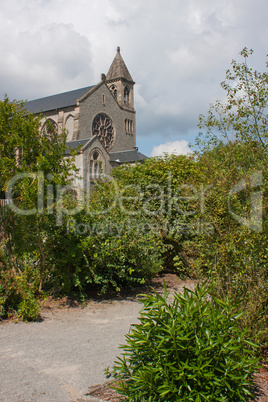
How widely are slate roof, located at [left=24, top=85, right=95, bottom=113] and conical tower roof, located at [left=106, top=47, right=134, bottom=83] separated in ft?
25.5

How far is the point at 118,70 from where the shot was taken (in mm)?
55688

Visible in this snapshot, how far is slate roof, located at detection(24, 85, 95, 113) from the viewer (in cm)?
4791

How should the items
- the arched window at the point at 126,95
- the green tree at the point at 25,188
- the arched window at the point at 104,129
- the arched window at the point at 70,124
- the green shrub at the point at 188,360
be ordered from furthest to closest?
1. the arched window at the point at 126,95
2. the arched window at the point at 104,129
3. the arched window at the point at 70,124
4. the green tree at the point at 25,188
5. the green shrub at the point at 188,360

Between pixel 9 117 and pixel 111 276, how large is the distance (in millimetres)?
3806

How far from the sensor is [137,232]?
7.91 metres

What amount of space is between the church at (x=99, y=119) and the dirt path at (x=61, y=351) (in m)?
33.6

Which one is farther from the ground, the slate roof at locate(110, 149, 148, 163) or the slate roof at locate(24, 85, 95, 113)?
the slate roof at locate(24, 85, 95, 113)

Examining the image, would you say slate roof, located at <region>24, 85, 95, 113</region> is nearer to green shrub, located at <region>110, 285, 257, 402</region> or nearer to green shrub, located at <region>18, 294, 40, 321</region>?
green shrub, located at <region>18, 294, 40, 321</region>

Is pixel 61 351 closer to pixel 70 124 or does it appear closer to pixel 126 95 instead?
pixel 70 124

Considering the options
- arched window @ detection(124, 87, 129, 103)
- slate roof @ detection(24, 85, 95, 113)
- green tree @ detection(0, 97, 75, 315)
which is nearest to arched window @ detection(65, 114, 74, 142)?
slate roof @ detection(24, 85, 95, 113)

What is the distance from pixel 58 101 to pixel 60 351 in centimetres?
4908

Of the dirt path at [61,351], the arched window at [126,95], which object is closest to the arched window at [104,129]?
the arched window at [126,95]

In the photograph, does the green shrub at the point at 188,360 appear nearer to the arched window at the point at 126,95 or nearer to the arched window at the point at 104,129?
the arched window at the point at 104,129

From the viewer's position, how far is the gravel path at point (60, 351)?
12.2ft
